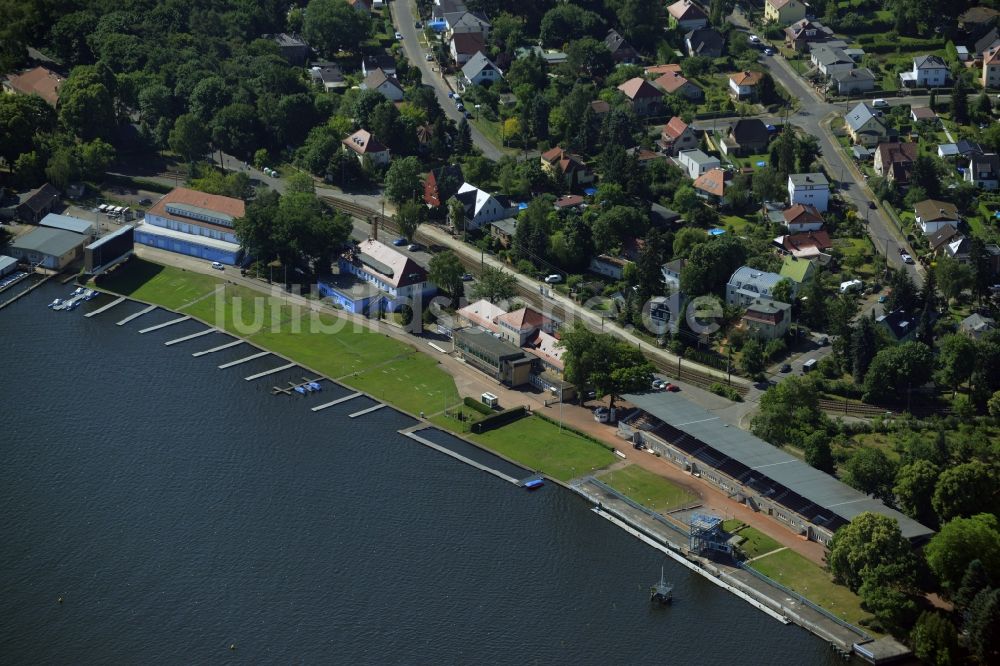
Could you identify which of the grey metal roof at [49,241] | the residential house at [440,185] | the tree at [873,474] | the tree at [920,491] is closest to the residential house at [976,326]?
the tree at [873,474]

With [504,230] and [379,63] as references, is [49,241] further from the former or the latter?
[379,63]

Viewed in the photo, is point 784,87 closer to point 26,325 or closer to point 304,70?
point 304,70

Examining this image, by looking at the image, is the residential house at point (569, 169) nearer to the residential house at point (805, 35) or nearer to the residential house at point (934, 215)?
the residential house at point (934, 215)

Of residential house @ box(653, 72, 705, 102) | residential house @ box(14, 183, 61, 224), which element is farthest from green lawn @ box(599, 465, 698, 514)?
residential house @ box(653, 72, 705, 102)

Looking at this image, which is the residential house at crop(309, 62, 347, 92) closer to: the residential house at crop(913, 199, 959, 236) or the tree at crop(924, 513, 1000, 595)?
the residential house at crop(913, 199, 959, 236)

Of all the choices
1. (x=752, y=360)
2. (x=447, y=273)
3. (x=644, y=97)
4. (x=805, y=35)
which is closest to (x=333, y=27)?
(x=644, y=97)

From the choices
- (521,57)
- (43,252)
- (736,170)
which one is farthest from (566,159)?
(43,252)
